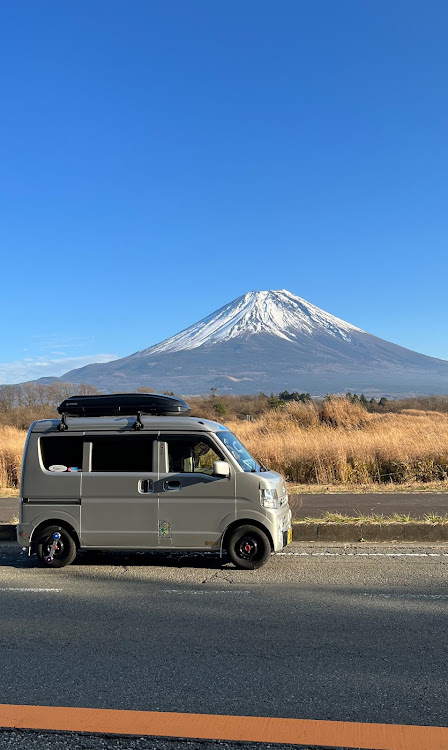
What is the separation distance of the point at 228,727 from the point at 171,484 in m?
4.52

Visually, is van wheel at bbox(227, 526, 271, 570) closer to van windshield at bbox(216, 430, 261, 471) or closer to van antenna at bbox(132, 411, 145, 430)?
van windshield at bbox(216, 430, 261, 471)

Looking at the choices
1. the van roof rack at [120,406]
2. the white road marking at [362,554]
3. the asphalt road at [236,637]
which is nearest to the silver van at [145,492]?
the van roof rack at [120,406]

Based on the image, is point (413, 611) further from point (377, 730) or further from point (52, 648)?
point (52, 648)

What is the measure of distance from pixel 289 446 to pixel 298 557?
7.83m

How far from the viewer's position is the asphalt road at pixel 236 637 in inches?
169

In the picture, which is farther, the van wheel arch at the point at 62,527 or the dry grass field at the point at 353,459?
the dry grass field at the point at 353,459

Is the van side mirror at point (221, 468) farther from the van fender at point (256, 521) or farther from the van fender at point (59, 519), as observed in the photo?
the van fender at point (59, 519)

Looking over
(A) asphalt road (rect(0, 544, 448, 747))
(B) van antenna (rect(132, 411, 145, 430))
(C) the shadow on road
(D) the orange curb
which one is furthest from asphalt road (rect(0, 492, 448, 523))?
(D) the orange curb

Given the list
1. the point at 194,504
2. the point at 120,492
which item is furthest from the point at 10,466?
the point at 194,504

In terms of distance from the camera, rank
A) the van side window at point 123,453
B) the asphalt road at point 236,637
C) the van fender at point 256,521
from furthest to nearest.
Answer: the van side window at point 123,453 → the van fender at point 256,521 → the asphalt road at point 236,637

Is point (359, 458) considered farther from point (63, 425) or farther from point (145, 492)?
point (63, 425)

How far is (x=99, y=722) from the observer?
3.98m

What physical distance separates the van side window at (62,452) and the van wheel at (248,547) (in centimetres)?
200

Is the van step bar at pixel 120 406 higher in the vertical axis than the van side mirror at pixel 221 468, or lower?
higher
